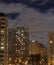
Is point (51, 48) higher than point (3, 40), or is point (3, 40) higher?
point (3, 40)

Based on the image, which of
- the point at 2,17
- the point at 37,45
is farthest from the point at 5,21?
the point at 37,45

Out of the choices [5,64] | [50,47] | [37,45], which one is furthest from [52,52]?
[37,45]

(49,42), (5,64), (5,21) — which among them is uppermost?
(5,21)

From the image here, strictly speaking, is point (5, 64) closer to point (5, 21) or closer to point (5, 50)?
point (5, 50)

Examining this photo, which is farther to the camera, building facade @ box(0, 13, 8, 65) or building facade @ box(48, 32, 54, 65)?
building facade @ box(0, 13, 8, 65)

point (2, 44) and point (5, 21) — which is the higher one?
point (5, 21)

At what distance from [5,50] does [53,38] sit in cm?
3125

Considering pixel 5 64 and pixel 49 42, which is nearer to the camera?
pixel 49 42

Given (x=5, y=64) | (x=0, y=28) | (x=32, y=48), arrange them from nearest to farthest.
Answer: (x=5, y=64) → (x=0, y=28) → (x=32, y=48)

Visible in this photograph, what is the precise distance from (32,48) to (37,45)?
218 inches

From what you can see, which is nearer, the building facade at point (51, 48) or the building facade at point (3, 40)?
the building facade at point (51, 48)

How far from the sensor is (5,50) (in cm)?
15400

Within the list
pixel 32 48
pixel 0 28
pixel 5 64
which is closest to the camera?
pixel 5 64

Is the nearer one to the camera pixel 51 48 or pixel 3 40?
pixel 51 48
